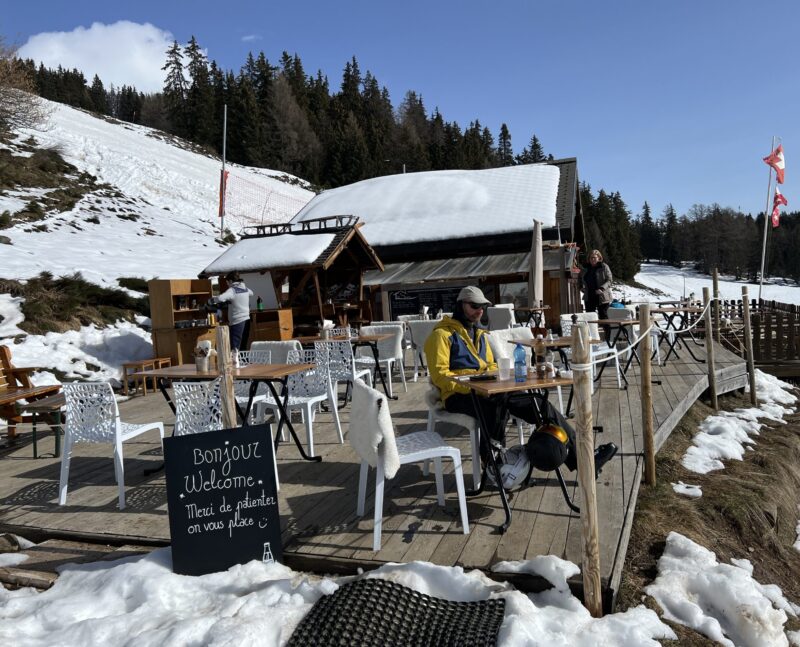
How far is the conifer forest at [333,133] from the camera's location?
51.4 m

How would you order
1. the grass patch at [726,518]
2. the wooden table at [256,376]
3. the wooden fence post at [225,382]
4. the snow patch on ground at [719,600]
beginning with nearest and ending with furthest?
the snow patch on ground at [719,600] → the grass patch at [726,518] → the wooden fence post at [225,382] → the wooden table at [256,376]

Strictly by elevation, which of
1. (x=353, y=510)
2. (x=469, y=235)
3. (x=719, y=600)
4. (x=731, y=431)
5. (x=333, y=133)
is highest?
(x=333, y=133)

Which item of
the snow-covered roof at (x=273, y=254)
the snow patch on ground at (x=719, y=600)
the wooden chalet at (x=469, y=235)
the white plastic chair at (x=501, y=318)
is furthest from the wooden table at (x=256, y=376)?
the wooden chalet at (x=469, y=235)

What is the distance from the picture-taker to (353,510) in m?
3.79

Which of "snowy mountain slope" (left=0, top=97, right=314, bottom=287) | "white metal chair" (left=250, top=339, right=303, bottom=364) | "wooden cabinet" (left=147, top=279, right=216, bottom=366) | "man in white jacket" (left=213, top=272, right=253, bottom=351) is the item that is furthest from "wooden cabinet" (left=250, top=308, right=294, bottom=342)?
"white metal chair" (left=250, top=339, right=303, bottom=364)

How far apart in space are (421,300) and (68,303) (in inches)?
372

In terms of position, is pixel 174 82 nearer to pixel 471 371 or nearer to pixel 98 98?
pixel 98 98

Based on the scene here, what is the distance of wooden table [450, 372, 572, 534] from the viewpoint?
11.2 feet

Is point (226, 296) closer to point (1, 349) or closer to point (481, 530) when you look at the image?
point (1, 349)

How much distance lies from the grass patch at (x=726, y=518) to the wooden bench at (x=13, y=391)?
242 inches

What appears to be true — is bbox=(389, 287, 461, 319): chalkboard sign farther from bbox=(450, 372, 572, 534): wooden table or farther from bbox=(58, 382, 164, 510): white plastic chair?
bbox=(58, 382, 164, 510): white plastic chair

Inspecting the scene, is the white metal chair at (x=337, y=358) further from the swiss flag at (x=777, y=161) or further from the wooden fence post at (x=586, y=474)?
the swiss flag at (x=777, y=161)

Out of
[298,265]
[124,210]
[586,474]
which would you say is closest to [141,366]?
[298,265]

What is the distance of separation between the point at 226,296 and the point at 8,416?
3.09 metres
